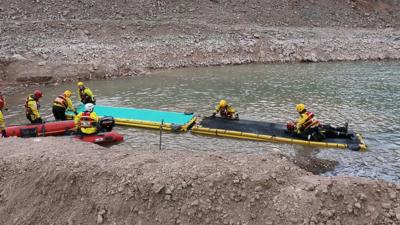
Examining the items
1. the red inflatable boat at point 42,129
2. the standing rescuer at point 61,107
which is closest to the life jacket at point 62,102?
the standing rescuer at point 61,107

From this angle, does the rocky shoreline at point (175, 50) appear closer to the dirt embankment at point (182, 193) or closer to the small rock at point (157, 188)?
the dirt embankment at point (182, 193)

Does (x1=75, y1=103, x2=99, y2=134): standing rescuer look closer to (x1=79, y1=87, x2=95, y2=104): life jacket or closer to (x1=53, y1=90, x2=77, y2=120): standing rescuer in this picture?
(x1=53, y1=90, x2=77, y2=120): standing rescuer

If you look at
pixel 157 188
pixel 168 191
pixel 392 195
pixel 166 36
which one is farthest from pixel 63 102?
pixel 166 36

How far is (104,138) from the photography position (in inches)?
569

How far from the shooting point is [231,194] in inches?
341

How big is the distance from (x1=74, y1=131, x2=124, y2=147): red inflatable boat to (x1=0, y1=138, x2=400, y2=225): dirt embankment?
3.68m

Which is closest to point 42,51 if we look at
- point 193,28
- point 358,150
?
point 193,28

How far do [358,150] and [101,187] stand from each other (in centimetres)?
943

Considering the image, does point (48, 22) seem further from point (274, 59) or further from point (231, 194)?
point (231, 194)

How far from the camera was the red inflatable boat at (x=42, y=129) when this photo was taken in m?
14.6

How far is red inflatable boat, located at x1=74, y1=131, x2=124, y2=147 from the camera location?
46.4ft

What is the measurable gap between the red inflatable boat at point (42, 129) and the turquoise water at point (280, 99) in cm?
227

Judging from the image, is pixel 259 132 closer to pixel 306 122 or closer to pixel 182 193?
pixel 306 122

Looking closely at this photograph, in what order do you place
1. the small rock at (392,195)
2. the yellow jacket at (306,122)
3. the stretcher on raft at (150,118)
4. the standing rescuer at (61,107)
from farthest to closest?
the standing rescuer at (61,107) → the stretcher on raft at (150,118) → the yellow jacket at (306,122) → the small rock at (392,195)
